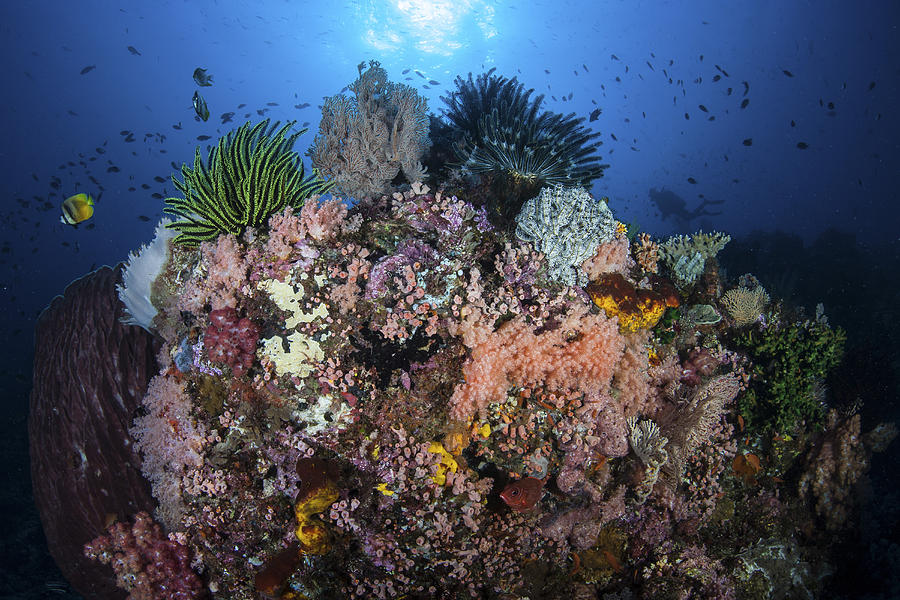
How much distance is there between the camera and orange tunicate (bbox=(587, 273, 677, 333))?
14.6ft

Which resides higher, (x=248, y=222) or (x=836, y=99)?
(x=836, y=99)

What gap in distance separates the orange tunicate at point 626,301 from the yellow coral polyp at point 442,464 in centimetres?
239

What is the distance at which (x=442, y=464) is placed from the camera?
3750mm

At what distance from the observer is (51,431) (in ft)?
17.5

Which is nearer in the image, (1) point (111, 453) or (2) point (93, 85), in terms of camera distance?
(1) point (111, 453)

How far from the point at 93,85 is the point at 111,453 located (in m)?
104

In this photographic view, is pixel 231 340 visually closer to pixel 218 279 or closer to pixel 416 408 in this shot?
pixel 218 279

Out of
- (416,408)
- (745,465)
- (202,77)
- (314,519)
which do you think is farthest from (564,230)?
(202,77)

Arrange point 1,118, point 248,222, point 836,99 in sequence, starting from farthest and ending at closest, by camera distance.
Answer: point 1,118, point 836,99, point 248,222

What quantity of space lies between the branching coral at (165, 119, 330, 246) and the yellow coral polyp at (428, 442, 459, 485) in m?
3.21

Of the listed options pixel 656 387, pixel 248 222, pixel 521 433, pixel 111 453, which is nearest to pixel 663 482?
pixel 656 387

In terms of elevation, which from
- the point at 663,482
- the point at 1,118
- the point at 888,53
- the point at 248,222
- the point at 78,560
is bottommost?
the point at 78,560

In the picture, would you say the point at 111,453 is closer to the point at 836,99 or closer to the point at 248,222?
the point at 248,222

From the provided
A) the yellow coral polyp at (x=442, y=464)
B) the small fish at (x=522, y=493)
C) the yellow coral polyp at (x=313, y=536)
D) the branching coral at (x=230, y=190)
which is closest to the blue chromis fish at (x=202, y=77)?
the branching coral at (x=230, y=190)
